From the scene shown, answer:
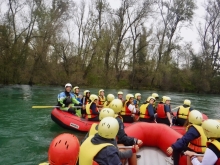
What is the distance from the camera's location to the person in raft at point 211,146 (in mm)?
2609

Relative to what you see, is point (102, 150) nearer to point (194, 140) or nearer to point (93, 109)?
point (194, 140)

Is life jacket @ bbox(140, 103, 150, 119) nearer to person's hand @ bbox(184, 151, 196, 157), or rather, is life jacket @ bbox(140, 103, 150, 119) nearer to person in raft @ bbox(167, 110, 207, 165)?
person in raft @ bbox(167, 110, 207, 165)

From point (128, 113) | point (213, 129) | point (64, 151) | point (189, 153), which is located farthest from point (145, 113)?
point (64, 151)

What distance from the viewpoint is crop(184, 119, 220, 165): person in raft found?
8.56 ft

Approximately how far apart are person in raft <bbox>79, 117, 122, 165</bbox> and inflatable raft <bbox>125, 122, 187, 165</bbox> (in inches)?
70.7

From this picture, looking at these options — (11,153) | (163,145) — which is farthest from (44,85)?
(163,145)

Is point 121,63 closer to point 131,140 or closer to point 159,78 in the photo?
point 159,78

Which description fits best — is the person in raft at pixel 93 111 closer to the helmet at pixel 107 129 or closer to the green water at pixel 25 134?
the green water at pixel 25 134

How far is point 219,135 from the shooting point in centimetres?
277

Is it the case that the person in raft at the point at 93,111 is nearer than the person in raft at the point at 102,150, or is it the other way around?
the person in raft at the point at 102,150

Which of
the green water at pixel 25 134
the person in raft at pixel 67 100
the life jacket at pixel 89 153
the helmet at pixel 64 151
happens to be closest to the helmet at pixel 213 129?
the life jacket at pixel 89 153

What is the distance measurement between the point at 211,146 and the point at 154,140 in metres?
2.11

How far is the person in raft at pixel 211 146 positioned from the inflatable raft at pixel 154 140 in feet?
3.91

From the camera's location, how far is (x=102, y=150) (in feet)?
7.95
